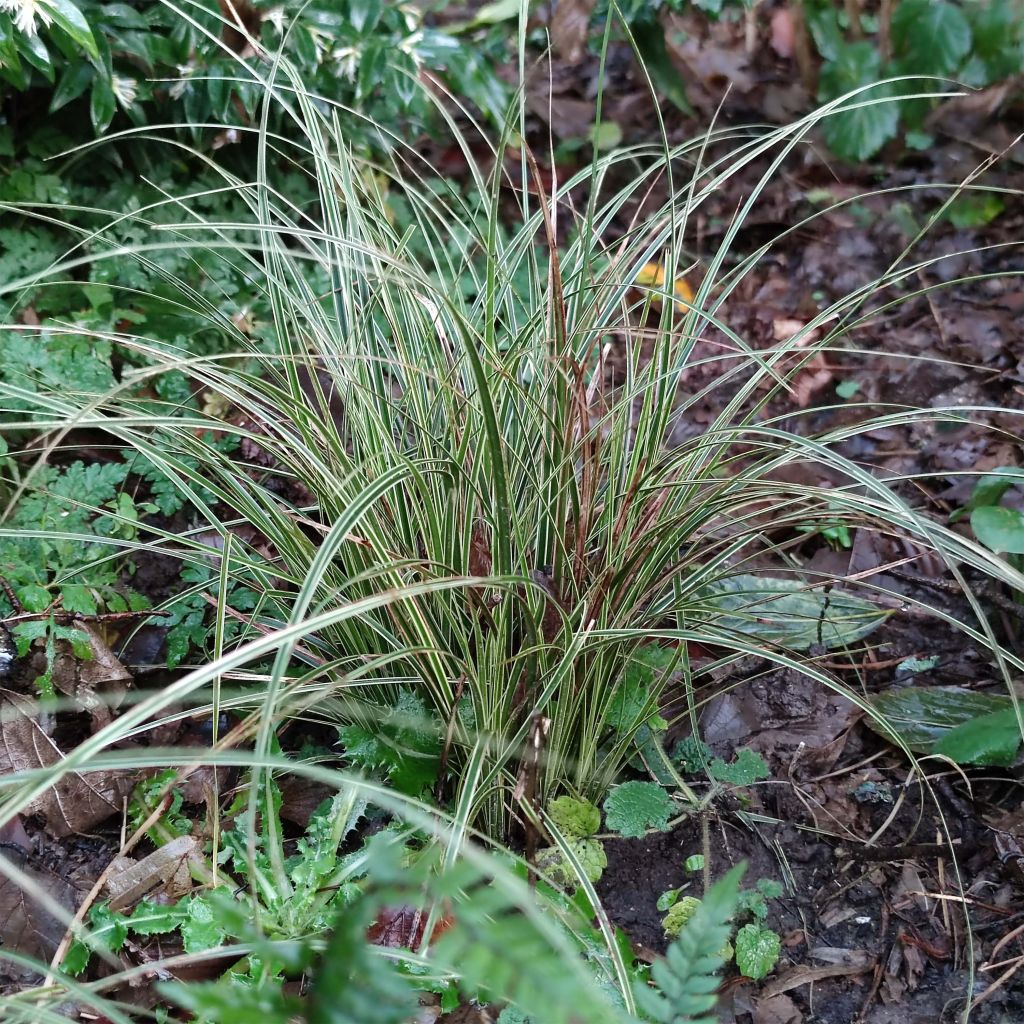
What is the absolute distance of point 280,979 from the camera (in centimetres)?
132

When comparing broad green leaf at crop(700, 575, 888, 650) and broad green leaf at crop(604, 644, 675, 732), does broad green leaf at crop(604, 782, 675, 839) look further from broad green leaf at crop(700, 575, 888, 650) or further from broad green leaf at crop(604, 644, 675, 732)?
broad green leaf at crop(700, 575, 888, 650)

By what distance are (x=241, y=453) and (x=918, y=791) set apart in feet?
5.35

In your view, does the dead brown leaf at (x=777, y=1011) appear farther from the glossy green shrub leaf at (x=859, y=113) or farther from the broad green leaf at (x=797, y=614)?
the glossy green shrub leaf at (x=859, y=113)

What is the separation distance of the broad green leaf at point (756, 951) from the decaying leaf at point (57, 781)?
1065 millimetres

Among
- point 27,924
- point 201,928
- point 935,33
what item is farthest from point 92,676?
point 935,33

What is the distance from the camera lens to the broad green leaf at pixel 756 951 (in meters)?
1.38

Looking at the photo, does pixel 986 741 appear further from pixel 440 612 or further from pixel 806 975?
pixel 440 612

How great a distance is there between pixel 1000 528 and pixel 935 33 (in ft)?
6.02

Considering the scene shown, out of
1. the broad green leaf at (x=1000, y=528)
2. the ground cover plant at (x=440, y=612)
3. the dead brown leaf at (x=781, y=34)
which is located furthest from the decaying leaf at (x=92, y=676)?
the dead brown leaf at (x=781, y=34)

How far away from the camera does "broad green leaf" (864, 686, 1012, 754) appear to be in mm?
1685

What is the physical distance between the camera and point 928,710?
173 cm

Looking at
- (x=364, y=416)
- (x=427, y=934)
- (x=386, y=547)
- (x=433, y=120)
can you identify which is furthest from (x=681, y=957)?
(x=433, y=120)

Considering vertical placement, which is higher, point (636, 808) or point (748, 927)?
point (636, 808)

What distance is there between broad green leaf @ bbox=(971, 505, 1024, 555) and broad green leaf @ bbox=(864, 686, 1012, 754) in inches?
11.1
